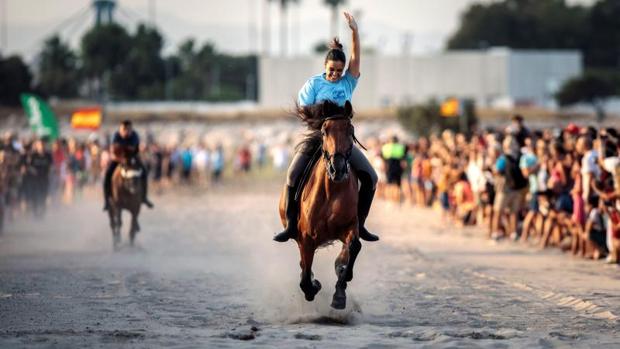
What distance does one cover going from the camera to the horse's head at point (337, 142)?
12938mm

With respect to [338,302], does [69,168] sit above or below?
below

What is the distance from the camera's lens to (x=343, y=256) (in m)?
13.8

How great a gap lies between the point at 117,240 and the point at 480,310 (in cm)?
1054

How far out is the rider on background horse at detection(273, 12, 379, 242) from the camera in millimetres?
13766

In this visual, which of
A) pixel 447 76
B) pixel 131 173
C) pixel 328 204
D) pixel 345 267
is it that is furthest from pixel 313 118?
pixel 447 76

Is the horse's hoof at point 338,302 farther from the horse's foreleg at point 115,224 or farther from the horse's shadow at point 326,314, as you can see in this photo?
the horse's foreleg at point 115,224

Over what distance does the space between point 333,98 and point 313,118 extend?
1.04 feet

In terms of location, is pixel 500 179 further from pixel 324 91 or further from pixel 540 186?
pixel 324 91

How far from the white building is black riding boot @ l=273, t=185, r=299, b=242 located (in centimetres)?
11781

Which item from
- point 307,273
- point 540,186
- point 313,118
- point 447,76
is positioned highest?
point 447,76

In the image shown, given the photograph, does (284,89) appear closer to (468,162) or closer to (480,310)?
(468,162)

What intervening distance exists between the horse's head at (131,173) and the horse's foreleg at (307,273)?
9.74m

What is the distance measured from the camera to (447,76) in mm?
134250

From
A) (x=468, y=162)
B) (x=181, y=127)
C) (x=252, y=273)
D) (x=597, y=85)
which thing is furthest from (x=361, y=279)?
(x=597, y=85)
